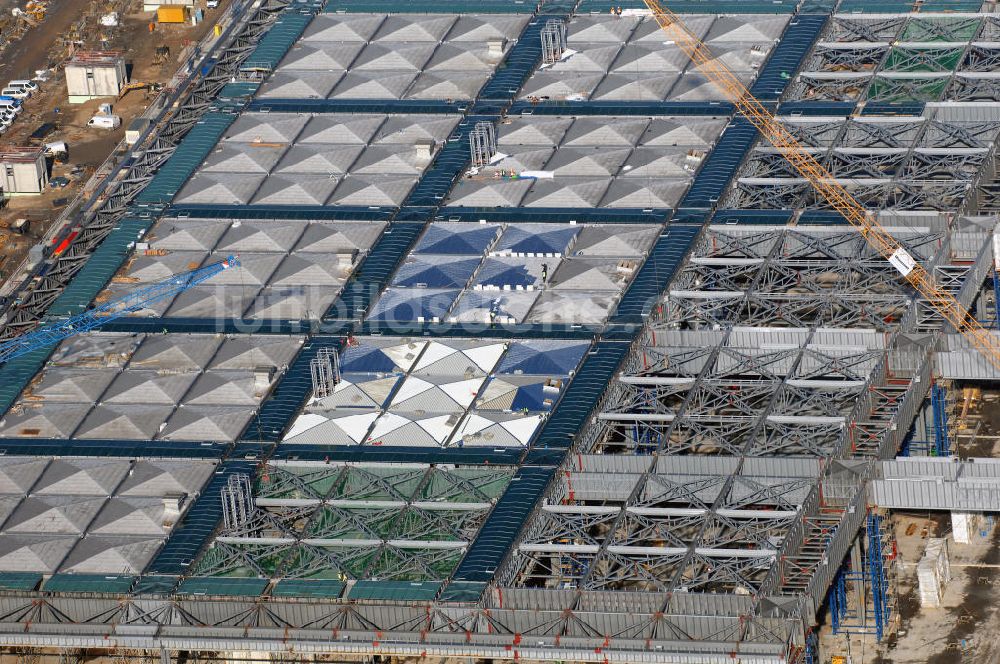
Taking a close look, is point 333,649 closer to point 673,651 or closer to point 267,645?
point 267,645

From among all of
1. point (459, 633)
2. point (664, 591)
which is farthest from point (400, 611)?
point (664, 591)

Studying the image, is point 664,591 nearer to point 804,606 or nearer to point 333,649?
point 804,606

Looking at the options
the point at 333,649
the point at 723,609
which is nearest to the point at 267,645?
the point at 333,649

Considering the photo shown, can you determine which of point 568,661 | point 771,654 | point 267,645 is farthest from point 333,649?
point 771,654

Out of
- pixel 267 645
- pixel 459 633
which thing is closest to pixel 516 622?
pixel 459 633

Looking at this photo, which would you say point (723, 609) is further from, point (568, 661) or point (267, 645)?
point (267, 645)

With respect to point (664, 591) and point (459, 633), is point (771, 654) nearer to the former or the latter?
point (664, 591)
